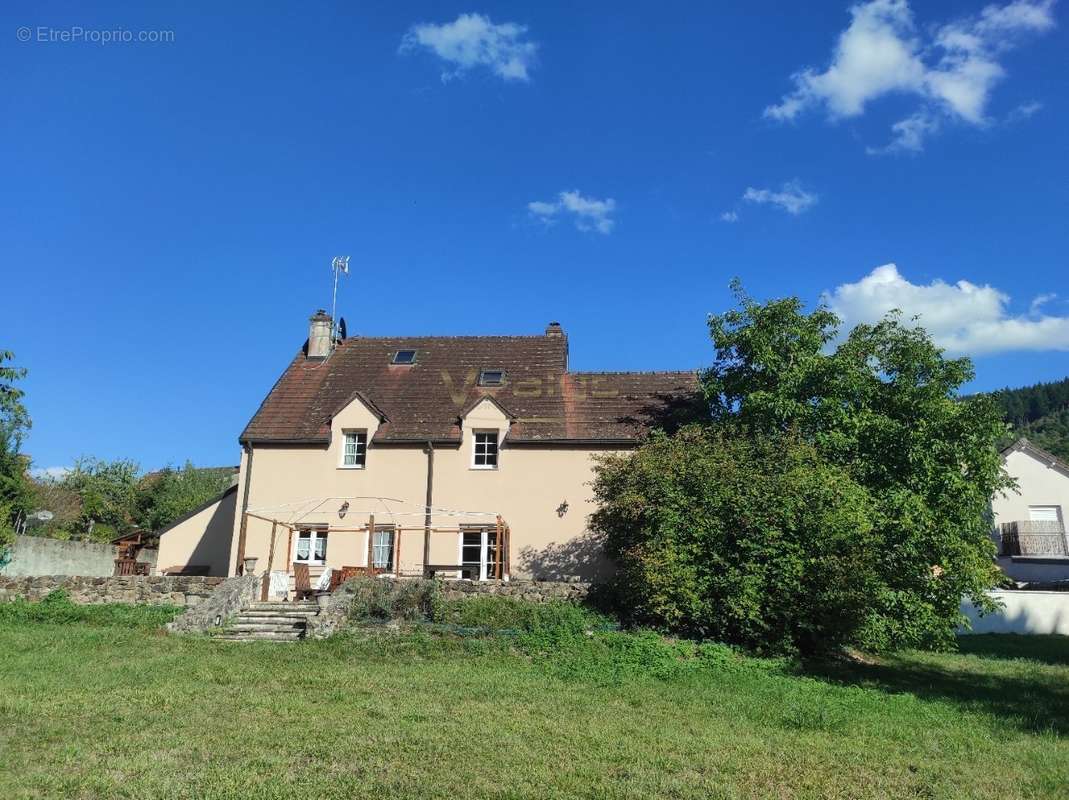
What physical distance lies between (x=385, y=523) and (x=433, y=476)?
2.12 metres

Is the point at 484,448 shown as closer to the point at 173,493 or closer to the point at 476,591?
the point at 476,591

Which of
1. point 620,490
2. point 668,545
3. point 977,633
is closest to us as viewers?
point 668,545

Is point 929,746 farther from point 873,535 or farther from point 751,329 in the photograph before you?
point 751,329

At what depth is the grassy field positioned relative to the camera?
7.38 meters

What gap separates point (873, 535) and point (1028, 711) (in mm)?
4922

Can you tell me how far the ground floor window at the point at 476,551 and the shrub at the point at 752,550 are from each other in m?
6.84

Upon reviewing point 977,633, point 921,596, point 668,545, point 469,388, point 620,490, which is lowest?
point 977,633

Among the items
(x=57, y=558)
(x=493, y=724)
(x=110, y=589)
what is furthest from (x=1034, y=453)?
(x=57, y=558)

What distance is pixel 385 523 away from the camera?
77.7ft

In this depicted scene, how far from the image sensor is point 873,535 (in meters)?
16.2

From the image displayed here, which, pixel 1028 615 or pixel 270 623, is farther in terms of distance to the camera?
pixel 1028 615

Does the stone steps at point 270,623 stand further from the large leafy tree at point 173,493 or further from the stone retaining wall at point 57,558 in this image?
the large leafy tree at point 173,493

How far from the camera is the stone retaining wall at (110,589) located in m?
20.0

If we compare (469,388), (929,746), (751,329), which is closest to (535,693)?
(929,746)
